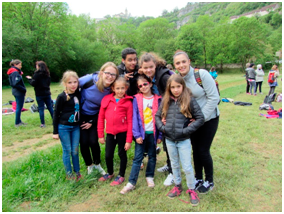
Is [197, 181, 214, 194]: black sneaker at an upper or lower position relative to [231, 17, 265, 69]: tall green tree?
lower

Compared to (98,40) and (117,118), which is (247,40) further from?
(117,118)

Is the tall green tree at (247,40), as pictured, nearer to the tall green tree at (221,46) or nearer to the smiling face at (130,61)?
the tall green tree at (221,46)

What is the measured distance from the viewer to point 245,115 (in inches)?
303

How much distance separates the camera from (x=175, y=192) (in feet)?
9.61

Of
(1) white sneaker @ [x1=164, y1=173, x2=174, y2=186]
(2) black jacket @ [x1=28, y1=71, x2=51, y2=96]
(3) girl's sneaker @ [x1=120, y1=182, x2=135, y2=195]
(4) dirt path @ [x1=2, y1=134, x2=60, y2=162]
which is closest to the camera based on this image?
(3) girl's sneaker @ [x1=120, y1=182, x2=135, y2=195]

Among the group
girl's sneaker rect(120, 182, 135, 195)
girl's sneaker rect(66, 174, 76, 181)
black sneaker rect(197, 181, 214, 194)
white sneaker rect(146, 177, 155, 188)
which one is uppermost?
girl's sneaker rect(66, 174, 76, 181)

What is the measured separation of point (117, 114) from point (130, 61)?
942mm

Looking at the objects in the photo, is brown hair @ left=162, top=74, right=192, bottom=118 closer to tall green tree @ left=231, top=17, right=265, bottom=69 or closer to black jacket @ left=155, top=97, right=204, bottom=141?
A: black jacket @ left=155, top=97, right=204, bottom=141

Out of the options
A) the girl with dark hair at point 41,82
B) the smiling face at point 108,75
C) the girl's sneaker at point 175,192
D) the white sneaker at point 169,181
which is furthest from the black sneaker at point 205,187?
the girl with dark hair at point 41,82

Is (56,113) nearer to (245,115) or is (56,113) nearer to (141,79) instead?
(141,79)

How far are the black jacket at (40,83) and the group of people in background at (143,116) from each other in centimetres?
376

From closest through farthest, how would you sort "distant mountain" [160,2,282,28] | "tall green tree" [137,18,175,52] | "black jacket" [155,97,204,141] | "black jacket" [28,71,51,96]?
"black jacket" [155,97,204,141] < "black jacket" [28,71,51,96] < "tall green tree" [137,18,175,52] < "distant mountain" [160,2,282,28]

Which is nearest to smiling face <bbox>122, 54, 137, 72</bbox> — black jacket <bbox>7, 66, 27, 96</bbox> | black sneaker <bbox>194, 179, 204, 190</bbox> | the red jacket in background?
the red jacket in background

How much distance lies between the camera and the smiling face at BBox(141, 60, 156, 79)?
3.06 metres
